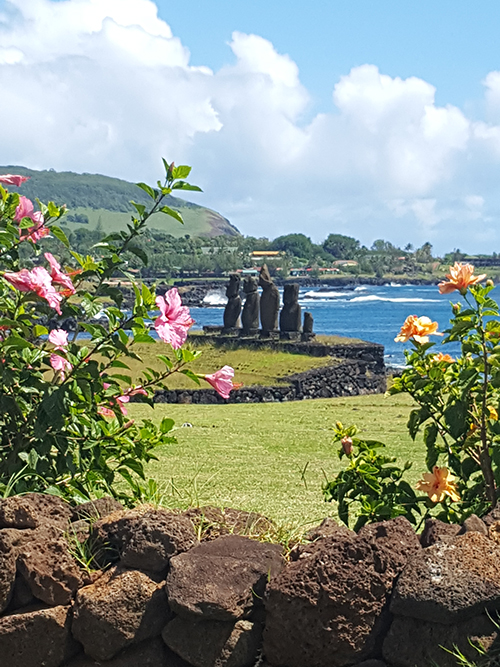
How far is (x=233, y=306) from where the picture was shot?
114ft

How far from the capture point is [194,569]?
3.61m

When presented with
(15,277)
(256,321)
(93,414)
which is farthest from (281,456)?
(256,321)

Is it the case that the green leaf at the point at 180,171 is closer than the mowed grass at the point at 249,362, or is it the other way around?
the green leaf at the point at 180,171

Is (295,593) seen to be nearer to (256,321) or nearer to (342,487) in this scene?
(342,487)

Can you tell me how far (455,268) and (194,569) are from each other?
190cm

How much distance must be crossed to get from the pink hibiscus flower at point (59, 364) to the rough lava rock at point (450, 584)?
6.23ft

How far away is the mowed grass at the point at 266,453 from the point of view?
6508 millimetres

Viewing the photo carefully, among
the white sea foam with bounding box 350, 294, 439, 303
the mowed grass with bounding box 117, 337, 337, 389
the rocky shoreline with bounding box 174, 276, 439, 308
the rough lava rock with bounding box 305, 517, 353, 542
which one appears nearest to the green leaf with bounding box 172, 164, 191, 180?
the rough lava rock with bounding box 305, 517, 353, 542

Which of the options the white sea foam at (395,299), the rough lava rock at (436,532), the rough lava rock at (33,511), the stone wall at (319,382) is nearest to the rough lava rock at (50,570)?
the rough lava rock at (33,511)

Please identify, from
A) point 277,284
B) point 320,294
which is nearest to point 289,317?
point 277,284

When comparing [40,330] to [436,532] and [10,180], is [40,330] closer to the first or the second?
[10,180]

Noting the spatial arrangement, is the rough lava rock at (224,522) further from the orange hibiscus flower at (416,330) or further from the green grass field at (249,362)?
the green grass field at (249,362)

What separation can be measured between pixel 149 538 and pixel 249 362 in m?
24.6

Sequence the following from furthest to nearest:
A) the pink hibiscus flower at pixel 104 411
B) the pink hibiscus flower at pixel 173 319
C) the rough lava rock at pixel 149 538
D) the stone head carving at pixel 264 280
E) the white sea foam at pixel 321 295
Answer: the white sea foam at pixel 321 295
the stone head carving at pixel 264 280
the pink hibiscus flower at pixel 104 411
the pink hibiscus flower at pixel 173 319
the rough lava rock at pixel 149 538
